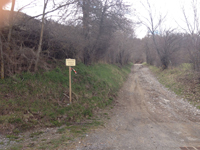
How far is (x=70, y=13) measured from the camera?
11781 millimetres

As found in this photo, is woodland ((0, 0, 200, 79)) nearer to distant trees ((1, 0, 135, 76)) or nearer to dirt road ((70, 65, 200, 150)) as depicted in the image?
distant trees ((1, 0, 135, 76))

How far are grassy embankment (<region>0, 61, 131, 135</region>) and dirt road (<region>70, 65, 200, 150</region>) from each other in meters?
1.38

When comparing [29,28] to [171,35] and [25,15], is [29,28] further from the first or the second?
[171,35]

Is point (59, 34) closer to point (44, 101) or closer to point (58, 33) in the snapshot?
point (58, 33)

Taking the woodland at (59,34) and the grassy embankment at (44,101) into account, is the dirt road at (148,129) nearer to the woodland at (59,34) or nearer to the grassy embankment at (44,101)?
the grassy embankment at (44,101)

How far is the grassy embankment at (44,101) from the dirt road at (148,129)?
4.53 ft

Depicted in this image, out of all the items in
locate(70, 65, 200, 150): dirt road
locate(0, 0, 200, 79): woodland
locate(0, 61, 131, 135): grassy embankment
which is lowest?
locate(70, 65, 200, 150): dirt road

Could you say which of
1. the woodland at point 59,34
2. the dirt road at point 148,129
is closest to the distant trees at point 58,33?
the woodland at point 59,34

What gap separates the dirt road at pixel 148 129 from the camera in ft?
15.8

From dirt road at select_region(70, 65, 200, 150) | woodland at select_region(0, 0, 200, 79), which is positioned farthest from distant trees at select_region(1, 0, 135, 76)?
dirt road at select_region(70, 65, 200, 150)

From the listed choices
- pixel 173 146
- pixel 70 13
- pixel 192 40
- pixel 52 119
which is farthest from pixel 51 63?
pixel 192 40

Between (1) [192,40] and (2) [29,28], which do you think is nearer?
(2) [29,28]

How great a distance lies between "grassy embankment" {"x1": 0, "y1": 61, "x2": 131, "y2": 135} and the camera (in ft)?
19.1

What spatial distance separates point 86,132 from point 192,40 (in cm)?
1511
